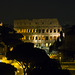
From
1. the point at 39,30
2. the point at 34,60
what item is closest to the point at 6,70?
the point at 34,60

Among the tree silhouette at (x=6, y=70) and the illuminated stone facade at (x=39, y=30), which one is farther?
the illuminated stone facade at (x=39, y=30)

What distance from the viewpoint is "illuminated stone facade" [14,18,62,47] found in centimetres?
5731

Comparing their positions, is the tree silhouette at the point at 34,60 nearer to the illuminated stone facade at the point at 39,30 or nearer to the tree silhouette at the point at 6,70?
the tree silhouette at the point at 6,70

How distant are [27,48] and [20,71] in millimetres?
2480

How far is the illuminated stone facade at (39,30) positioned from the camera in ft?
188

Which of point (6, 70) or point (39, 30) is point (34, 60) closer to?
point (6, 70)

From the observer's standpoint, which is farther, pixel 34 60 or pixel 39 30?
pixel 39 30

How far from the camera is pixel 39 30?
59.0 meters

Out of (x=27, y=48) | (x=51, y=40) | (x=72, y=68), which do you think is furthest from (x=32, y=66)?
(x=51, y=40)

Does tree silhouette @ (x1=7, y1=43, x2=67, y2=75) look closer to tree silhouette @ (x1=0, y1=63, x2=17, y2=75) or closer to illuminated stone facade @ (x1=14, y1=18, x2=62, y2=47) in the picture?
tree silhouette @ (x1=0, y1=63, x2=17, y2=75)

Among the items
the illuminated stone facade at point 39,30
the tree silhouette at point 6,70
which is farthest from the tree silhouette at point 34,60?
the illuminated stone facade at point 39,30

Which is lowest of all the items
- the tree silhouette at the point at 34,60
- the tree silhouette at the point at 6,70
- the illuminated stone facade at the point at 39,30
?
the tree silhouette at the point at 6,70

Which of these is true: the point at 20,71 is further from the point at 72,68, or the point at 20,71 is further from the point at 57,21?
the point at 57,21

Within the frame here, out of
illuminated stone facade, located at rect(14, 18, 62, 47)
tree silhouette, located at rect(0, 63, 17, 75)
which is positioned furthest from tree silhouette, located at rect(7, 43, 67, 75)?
illuminated stone facade, located at rect(14, 18, 62, 47)
